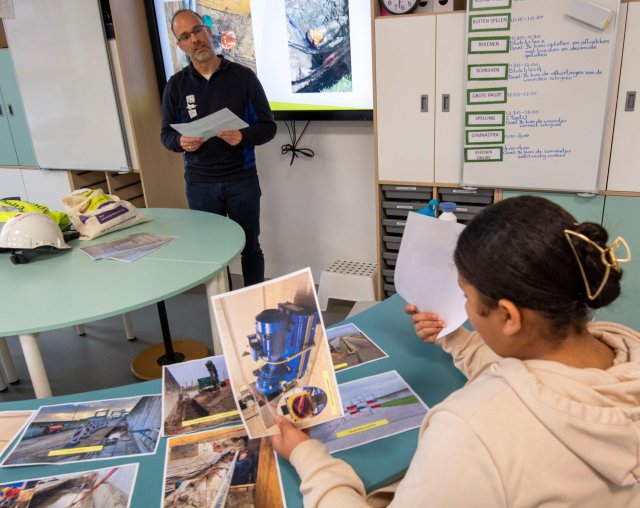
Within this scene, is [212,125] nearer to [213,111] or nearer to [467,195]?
[213,111]

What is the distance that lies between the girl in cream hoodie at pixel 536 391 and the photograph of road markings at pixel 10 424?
726mm

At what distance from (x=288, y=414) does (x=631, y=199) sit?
199 cm

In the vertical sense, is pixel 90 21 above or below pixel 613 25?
above

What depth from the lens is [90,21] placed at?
3.01 metres

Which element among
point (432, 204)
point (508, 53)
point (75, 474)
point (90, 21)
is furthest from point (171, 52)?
point (75, 474)

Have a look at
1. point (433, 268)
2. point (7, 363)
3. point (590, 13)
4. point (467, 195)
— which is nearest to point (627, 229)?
point (467, 195)

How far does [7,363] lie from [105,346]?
19.0 inches

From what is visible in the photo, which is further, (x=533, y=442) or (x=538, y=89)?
(x=538, y=89)

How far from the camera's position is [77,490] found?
0.91m

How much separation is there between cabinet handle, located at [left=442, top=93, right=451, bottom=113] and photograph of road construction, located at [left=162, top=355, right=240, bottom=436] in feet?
5.77

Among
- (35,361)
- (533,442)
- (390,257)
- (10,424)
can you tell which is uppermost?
(533,442)

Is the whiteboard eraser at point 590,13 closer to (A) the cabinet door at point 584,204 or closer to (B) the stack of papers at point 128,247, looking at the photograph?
(A) the cabinet door at point 584,204

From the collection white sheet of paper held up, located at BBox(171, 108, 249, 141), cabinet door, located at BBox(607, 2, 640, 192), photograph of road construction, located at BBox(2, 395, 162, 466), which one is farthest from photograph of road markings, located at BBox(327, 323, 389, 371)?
cabinet door, located at BBox(607, 2, 640, 192)

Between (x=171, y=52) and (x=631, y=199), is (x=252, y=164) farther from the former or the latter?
(x=631, y=199)
